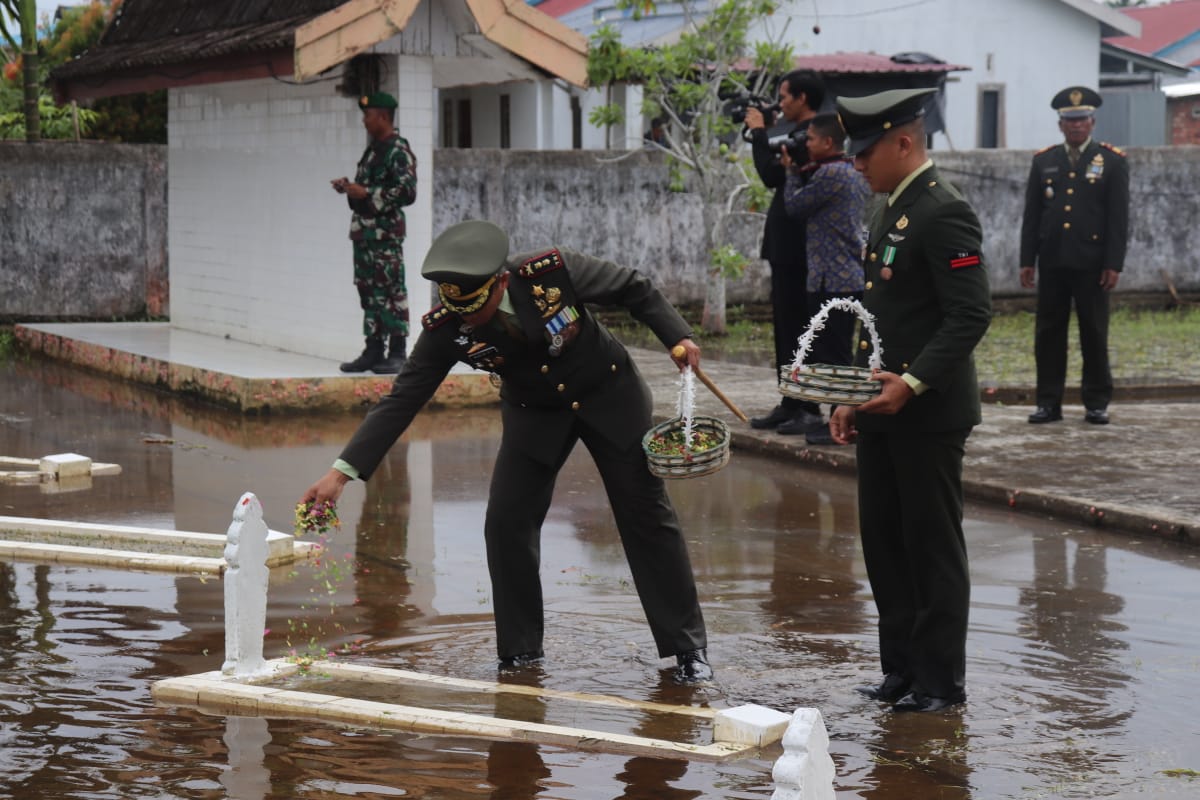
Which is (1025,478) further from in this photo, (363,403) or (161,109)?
(161,109)

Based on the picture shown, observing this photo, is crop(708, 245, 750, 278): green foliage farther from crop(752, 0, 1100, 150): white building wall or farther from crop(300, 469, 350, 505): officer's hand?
crop(752, 0, 1100, 150): white building wall

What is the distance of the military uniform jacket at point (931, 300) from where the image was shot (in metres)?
5.39

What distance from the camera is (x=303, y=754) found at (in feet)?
16.6

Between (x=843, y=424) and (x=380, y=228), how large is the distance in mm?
7296

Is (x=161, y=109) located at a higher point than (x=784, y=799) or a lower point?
higher

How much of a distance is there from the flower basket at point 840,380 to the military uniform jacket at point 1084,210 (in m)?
5.98

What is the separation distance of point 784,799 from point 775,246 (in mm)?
7726

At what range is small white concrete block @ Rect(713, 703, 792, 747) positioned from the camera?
16.1 ft

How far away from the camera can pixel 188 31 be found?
14.9 metres

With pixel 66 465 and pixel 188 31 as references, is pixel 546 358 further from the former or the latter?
pixel 188 31

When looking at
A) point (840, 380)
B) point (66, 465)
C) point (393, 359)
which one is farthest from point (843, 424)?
point (393, 359)

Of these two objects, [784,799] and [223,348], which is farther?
[223,348]

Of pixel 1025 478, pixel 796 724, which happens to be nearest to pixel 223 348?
pixel 1025 478

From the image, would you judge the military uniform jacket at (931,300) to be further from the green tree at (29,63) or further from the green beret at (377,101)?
the green tree at (29,63)
